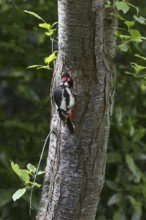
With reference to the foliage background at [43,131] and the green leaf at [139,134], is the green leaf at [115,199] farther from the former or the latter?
the green leaf at [139,134]

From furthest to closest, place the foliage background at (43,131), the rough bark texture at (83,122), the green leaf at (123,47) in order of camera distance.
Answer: the foliage background at (43,131)
the green leaf at (123,47)
the rough bark texture at (83,122)

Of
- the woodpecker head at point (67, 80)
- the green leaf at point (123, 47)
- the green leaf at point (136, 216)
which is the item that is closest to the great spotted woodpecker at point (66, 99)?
the woodpecker head at point (67, 80)

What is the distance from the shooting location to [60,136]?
1.68 m

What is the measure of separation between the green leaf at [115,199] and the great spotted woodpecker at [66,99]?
1.41m

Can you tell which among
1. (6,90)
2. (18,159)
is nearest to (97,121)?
(18,159)

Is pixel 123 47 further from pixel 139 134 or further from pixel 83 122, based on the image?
pixel 139 134

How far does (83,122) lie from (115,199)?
4.71 feet

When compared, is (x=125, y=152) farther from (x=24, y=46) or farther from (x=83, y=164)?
(x=83, y=164)

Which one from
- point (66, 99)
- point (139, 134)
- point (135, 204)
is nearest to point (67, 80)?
point (66, 99)

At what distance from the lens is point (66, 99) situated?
1610 mm

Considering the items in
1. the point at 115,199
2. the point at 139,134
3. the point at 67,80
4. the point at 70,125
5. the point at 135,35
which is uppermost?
the point at 135,35

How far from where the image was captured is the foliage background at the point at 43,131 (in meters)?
2.94

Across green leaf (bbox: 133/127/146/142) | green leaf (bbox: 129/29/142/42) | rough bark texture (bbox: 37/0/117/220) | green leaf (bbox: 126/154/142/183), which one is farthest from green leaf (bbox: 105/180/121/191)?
green leaf (bbox: 129/29/142/42)

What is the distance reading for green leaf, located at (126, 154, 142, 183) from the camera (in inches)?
118
